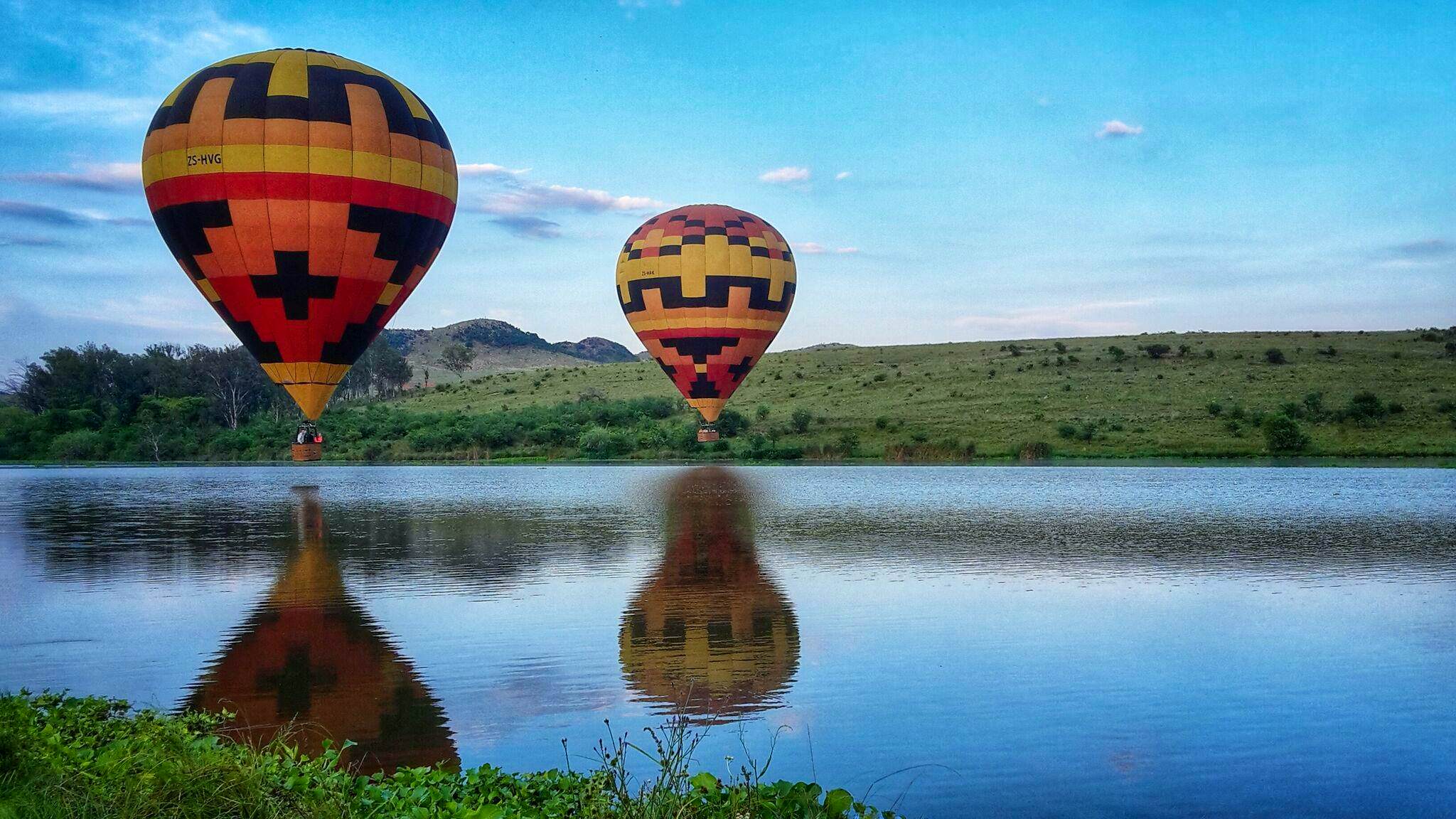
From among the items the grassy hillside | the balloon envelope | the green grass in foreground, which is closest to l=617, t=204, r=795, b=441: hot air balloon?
the grassy hillside

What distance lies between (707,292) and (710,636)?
35.6 metres

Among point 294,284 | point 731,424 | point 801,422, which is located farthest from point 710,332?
point 294,284

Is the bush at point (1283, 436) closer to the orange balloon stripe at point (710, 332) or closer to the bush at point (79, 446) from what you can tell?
the orange balloon stripe at point (710, 332)

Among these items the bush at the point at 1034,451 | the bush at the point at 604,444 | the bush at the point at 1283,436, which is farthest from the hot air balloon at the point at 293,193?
the bush at the point at 1283,436

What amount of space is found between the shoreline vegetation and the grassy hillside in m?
0.20

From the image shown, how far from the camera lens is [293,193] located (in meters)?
26.6

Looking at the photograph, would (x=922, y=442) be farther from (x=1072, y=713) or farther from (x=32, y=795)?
(x=32, y=795)

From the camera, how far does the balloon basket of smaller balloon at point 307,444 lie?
31.0m

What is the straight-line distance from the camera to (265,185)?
86.8 ft

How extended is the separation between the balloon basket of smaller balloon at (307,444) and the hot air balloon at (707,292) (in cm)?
1830

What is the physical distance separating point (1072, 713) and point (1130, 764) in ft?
3.45

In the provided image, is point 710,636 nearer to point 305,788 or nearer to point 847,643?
point 847,643

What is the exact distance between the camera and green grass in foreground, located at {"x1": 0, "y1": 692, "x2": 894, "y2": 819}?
→ 516 centimetres

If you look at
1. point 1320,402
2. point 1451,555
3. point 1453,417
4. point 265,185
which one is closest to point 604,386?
point 1320,402
